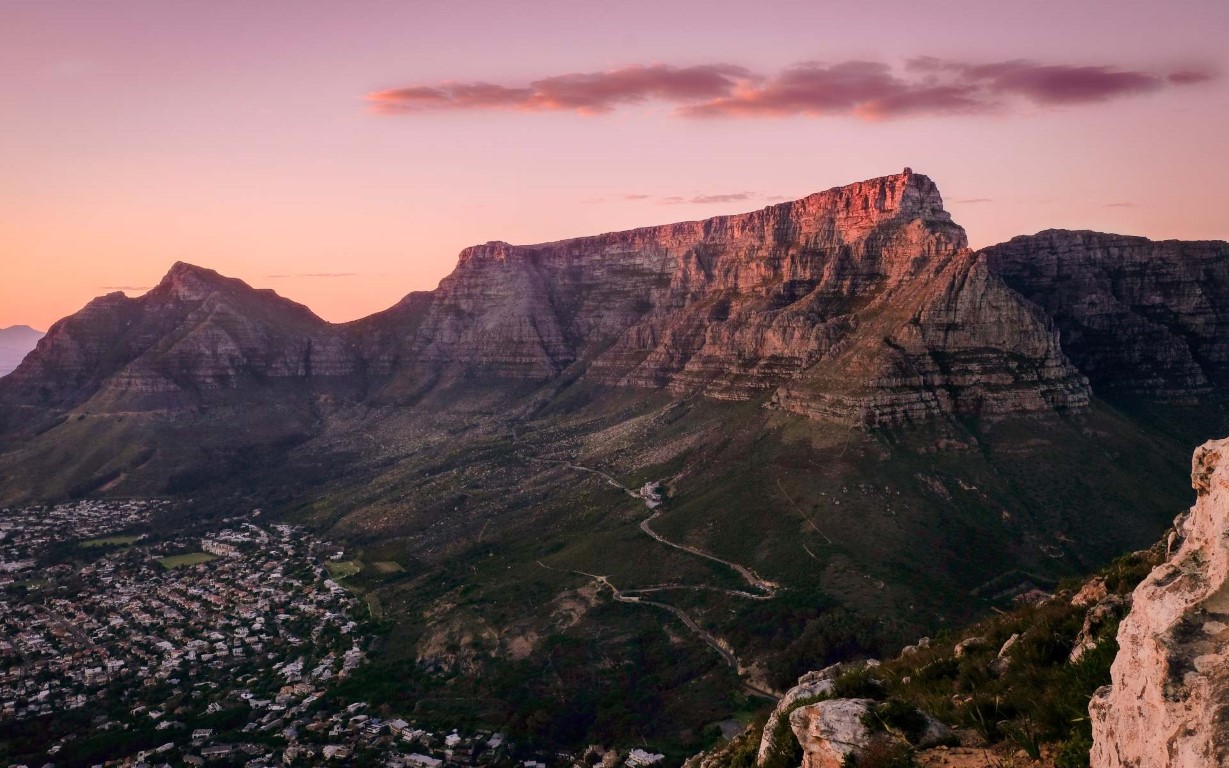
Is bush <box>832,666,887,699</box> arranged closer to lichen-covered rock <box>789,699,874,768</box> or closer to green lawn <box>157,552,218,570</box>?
lichen-covered rock <box>789,699,874,768</box>

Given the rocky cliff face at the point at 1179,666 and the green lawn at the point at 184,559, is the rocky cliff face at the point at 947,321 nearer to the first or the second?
the green lawn at the point at 184,559

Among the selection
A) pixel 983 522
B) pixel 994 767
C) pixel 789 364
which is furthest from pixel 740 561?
pixel 994 767

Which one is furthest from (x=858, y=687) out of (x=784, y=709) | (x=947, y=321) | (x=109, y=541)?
(x=109, y=541)

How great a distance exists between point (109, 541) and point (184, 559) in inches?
1005

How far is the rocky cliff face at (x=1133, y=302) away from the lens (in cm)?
15200

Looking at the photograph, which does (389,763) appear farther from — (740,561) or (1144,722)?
(1144,722)

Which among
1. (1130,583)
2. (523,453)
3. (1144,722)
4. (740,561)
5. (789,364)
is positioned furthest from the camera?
(523,453)

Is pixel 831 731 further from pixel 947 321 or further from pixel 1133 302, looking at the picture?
pixel 1133 302

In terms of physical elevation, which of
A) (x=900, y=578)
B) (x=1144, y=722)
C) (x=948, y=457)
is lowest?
(x=900, y=578)

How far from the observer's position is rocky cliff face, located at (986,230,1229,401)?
152000mm

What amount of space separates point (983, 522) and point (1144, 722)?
10319 cm

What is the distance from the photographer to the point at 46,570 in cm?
14125

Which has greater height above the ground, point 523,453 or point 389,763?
point 523,453

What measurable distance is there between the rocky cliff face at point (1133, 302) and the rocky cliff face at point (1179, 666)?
160 m
